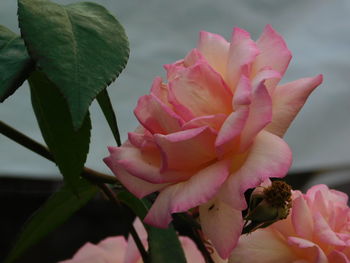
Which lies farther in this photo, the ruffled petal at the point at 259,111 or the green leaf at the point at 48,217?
the green leaf at the point at 48,217

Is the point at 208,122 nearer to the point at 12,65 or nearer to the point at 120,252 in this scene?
the point at 12,65

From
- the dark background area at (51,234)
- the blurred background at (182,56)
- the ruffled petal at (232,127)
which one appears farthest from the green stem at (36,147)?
the dark background area at (51,234)

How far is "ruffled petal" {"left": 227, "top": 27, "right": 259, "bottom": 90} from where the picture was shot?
10.4 inches

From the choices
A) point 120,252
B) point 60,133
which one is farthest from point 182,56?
point 60,133

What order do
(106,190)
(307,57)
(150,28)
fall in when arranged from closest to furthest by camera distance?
1. (106,190)
2. (150,28)
3. (307,57)

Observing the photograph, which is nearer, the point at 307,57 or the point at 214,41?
the point at 214,41

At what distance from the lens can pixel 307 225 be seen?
302 mm

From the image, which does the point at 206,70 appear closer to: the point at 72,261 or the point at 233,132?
the point at 233,132

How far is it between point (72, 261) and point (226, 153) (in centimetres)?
20

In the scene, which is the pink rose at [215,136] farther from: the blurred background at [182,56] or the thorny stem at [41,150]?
the blurred background at [182,56]

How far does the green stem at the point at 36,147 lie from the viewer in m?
0.32

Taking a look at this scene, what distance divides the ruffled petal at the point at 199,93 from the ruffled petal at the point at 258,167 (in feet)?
0.10

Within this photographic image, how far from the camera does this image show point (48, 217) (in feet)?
1.43

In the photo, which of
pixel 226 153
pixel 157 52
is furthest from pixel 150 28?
pixel 226 153
